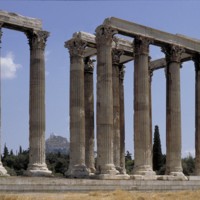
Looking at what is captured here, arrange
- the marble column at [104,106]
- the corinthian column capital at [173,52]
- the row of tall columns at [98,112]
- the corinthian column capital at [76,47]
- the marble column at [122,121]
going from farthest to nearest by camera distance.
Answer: the marble column at [122,121] → the corinthian column capital at [173,52] → the corinthian column capital at [76,47] → the row of tall columns at [98,112] → the marble column at [104,106]

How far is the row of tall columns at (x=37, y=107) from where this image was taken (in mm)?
58531

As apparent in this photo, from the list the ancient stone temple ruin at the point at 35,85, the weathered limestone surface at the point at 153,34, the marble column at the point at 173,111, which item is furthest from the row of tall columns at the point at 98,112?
the marble column at the point at 173,111

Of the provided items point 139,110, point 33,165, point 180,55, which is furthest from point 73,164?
point 180,55

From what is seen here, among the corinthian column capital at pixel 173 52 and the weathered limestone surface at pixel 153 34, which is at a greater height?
the weathered limestone surface at pixel 153 34

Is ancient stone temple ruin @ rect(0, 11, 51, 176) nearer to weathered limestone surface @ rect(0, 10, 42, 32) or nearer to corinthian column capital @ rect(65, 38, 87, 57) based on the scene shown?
weathered limestone surface @ rect(0, 10, 42, 32)

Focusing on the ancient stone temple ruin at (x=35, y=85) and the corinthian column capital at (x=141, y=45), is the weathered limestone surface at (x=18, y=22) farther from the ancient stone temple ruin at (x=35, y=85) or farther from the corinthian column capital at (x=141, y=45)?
the corinthian column capital at (x=141, y=45)

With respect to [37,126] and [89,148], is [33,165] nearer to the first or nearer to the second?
[37,126]

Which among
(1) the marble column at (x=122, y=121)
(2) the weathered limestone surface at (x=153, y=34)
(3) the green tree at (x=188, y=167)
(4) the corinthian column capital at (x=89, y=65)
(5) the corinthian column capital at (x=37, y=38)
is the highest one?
(2) the weathered limestone surface at (x=153, y=34)

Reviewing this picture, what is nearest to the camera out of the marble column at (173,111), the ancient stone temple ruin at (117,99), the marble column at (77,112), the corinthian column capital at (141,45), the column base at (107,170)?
the column base at (107,170)

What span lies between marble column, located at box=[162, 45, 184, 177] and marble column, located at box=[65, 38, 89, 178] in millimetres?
10899

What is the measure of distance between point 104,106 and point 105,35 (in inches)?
318

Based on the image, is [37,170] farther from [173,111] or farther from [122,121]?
[173,111]

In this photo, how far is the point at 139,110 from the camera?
6306cm

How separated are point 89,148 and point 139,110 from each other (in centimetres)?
1050
